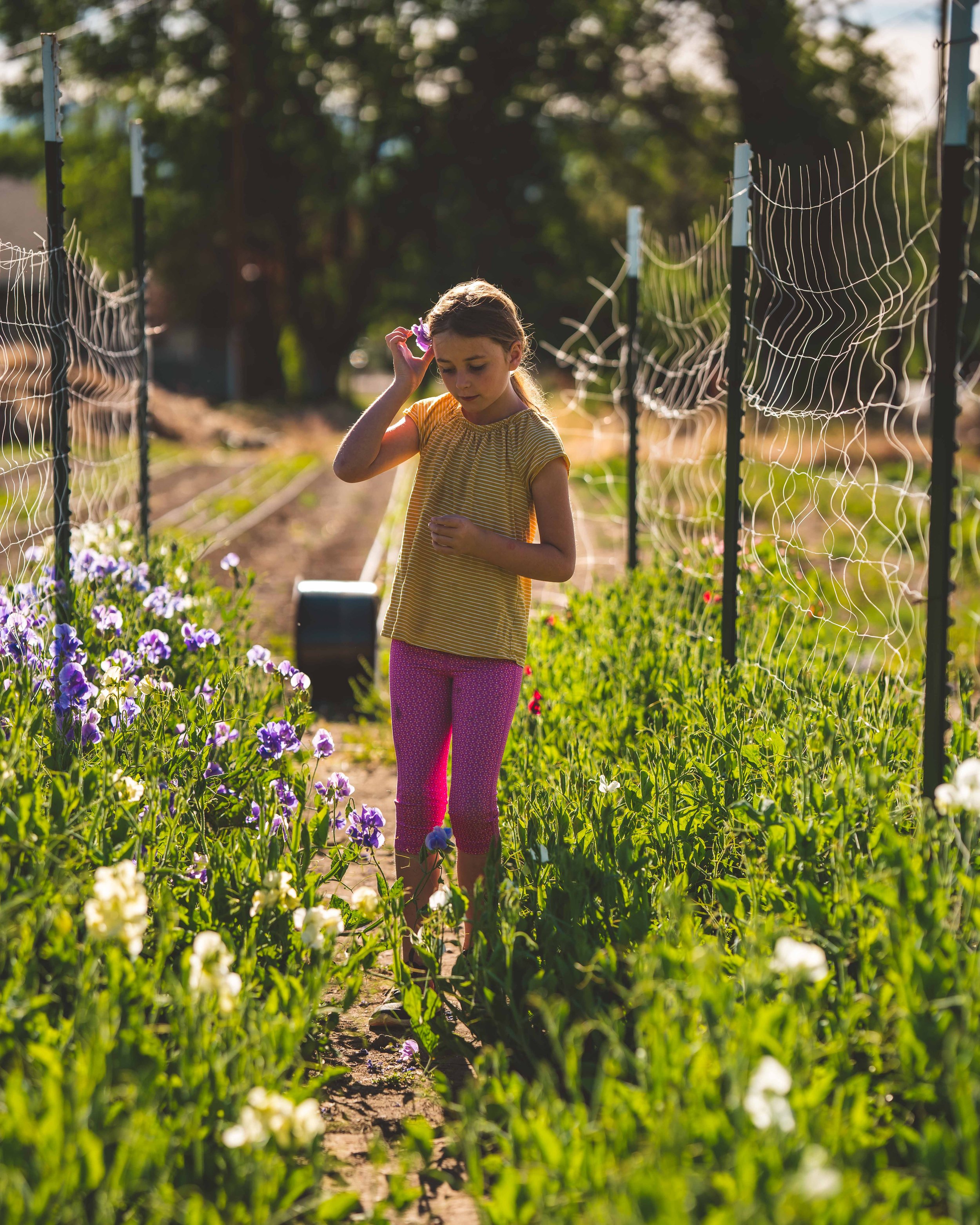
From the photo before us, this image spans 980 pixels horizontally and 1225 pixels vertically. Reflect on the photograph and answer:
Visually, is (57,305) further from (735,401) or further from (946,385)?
(946,385)

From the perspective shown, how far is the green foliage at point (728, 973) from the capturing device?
5.25 feet

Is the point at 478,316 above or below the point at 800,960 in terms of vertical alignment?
above

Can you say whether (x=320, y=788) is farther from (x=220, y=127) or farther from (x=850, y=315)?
(x=220, y=127)

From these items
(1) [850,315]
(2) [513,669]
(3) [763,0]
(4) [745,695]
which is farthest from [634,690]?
(3) [763,0]

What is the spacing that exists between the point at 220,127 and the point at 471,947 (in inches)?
1317

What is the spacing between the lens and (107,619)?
338 cm

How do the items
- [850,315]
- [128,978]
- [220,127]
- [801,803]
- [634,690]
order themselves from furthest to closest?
1. [220,127]
2. [850,315]
3. [634,690]
4. [801,803]
5. [128,978]

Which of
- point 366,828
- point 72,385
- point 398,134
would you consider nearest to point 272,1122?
point 366,828

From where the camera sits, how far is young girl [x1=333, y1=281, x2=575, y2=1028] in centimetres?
264

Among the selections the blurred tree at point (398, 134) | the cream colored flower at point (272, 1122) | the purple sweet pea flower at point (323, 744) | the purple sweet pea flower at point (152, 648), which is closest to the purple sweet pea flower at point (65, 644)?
the purple sweet pea flower at point (152, 648)

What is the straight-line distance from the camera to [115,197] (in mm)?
33094

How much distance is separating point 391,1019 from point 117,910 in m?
0.90

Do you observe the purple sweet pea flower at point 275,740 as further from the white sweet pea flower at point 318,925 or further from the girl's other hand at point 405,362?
the girl's other hand at point 405,362

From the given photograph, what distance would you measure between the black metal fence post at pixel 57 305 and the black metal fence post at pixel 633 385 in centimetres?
280
